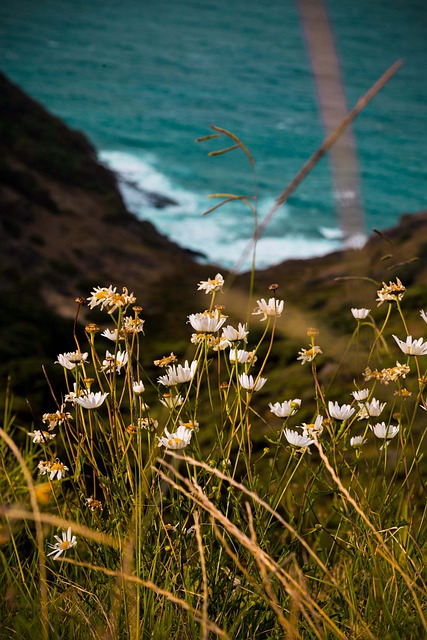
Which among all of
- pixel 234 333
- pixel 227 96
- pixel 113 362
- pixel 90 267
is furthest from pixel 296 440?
pixel 227 96

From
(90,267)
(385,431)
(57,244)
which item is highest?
(385,431)

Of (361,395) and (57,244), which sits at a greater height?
(361,395)

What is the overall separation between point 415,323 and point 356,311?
1.71 meters

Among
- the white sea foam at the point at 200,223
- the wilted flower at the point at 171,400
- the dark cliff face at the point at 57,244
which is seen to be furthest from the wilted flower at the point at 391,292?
the white sea foam at the point at 200,223

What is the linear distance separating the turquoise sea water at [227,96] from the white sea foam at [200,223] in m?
0.04

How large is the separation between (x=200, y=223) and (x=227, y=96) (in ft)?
10.4

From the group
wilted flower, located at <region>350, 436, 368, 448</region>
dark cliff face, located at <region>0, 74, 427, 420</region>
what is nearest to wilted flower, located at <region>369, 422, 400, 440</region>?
wilted flower, located at <region>350, 436, 368, 448</region>

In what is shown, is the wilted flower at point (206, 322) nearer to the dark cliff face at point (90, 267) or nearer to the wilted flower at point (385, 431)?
the dark cliff face at point (90, 267)

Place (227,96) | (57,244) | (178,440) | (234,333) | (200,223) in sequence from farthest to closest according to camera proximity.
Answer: (227,96) < (200,223) < (57,244) < (234,333) < (178,440)

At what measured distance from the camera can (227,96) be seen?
13469 millimetres

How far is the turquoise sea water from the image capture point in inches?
457

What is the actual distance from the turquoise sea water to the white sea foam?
4 cm

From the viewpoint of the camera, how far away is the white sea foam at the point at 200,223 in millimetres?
10344

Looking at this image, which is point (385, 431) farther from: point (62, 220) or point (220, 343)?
point (62, 220)
